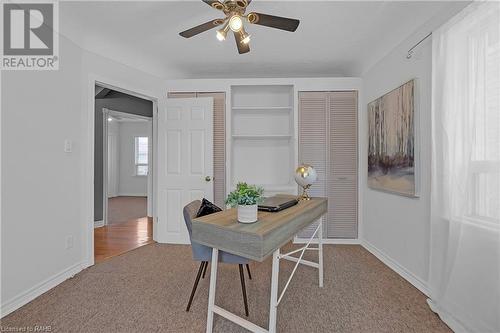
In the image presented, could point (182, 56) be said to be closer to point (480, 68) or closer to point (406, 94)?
point (406, 94)

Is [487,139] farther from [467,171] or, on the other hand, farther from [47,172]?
[47,172]

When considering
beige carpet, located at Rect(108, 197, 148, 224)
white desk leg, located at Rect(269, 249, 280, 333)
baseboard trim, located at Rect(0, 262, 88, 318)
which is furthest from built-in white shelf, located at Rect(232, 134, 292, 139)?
beige carpet, located at Rect(108, 197, 148, 224)

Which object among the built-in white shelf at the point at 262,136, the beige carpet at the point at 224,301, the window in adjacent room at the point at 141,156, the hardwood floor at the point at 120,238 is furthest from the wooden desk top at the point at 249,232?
the window in adjacent room at the point at 141,156

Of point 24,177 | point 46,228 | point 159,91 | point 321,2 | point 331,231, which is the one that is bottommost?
point 331,231

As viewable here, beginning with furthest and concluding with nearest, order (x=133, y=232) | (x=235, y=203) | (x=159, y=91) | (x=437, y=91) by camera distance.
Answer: (x=133, y=232) → (x=159, y=91) → (x=437, y=91) → (x=235, y=203)

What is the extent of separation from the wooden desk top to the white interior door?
5.83ft

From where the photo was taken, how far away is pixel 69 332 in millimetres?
1678

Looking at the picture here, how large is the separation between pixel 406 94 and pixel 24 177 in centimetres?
359

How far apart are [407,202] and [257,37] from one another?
2459mm

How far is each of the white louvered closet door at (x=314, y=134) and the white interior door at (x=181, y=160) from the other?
1338mm

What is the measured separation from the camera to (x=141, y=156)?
8.24 m

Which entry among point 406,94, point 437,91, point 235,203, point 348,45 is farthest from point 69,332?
point 348,45

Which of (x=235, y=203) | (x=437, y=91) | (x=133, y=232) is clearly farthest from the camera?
(x=133, y=232)

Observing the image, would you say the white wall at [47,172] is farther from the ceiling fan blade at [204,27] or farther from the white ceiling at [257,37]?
the ceiling fan blade at [204,27]
